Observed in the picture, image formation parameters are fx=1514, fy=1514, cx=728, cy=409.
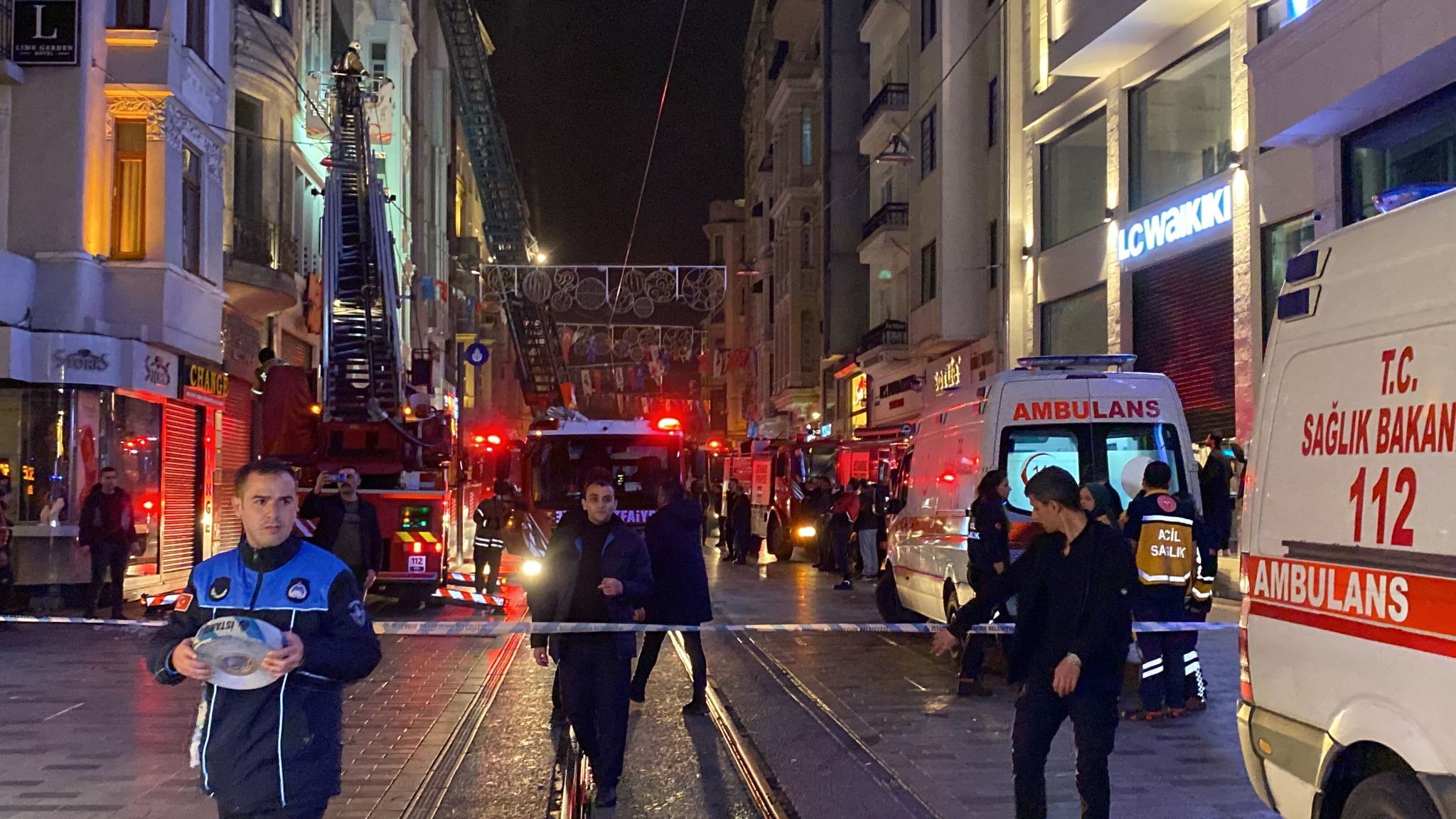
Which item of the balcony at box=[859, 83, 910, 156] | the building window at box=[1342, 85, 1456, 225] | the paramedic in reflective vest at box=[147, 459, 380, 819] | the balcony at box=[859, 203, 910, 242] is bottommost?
the paramedic in reflective vest at box=[147, 459, 380, 819]

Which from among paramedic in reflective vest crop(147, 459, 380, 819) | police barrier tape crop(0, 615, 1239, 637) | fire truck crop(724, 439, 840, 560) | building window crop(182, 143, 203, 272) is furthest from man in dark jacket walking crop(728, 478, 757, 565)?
paramedic in reflective vest crop(147, 459, 380, 819)

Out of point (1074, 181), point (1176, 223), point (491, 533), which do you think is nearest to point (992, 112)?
point (1074, 181)

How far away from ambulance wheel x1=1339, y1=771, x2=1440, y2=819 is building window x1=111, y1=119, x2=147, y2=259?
65.2 ft

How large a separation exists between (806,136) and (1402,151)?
1555 inches

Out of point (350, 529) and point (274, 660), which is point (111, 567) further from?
point (274, 660)

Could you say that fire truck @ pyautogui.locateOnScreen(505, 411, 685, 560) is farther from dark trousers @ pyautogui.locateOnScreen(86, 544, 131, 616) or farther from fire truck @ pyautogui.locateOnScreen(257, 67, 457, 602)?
dark trousers @ pyautogui.locateOnScreen(86, 544, 131, 616)

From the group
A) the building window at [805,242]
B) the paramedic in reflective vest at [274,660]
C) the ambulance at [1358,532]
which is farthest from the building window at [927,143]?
the paramedic in reflective vest at [274,660]

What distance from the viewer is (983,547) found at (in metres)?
11.8

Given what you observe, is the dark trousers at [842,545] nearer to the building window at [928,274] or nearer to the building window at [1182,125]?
the building window at [1182,125]

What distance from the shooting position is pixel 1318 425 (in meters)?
5.34

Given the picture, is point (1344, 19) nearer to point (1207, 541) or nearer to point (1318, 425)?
point (1207, 541)

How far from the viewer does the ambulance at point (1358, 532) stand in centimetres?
453

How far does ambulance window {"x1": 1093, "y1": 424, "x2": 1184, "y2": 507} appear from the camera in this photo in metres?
12.8

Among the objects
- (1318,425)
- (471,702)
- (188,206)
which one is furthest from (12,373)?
(1318,425)
